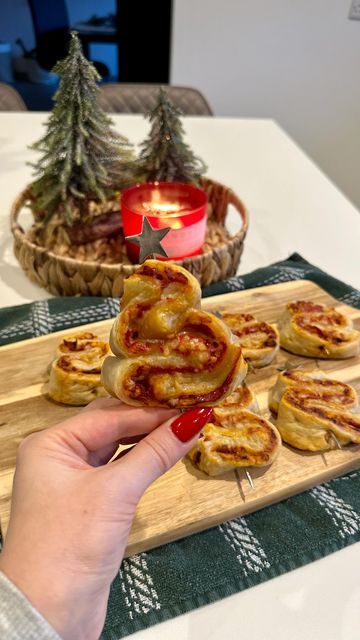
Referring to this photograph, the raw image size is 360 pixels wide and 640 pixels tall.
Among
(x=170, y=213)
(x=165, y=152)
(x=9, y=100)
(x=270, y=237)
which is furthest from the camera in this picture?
(x=9, y=100)

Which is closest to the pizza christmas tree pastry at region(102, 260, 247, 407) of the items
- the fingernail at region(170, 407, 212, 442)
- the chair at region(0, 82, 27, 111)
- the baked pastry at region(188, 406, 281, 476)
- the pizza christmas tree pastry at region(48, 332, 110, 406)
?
the fingernail at region(170, 407, 212, 442)

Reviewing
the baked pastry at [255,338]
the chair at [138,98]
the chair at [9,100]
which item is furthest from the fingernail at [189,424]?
the chair at [9,100]

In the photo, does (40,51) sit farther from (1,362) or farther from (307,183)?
(1,362)

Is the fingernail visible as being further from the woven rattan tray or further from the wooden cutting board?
the woven rattan tray

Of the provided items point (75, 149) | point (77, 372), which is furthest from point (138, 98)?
point (77, 372)

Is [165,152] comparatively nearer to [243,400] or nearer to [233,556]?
[243,400]

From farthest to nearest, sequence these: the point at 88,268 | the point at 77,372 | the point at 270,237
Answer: the point at 270,237, the point at 88,268, the point at 77,372

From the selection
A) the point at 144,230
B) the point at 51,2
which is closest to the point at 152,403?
the point at 144,230
